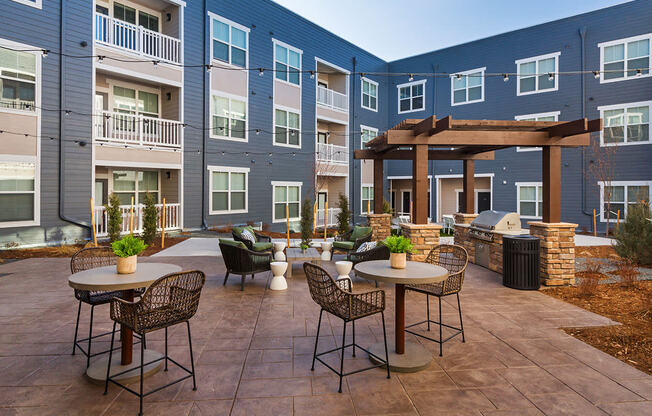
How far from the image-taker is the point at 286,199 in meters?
17.6

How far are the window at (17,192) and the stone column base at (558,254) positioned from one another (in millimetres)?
13104

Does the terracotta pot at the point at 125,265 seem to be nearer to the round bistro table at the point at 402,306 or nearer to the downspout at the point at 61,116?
the round bistro table at the point at 402,306

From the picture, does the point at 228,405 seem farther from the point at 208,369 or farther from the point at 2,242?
the point at 2,242

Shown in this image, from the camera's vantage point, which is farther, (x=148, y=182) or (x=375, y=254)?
(x=148, y=182)

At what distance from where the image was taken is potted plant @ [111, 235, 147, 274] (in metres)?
3.51

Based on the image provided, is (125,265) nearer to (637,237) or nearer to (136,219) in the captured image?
(136,219)

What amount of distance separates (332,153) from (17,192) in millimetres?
13285

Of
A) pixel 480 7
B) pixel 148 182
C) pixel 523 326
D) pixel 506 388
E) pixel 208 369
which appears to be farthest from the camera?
pixel 480 7

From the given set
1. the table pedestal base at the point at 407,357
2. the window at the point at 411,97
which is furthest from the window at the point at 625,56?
the table pedestal base at the point at 407,357

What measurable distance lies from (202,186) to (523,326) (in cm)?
1239

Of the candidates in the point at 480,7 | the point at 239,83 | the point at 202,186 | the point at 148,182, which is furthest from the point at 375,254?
the point at 480,7

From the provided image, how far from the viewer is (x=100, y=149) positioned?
11828mm

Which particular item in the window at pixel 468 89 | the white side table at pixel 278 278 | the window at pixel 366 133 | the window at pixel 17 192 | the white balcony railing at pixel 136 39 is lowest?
the white side table at pixel 278 278

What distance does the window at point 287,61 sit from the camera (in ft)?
56.8
